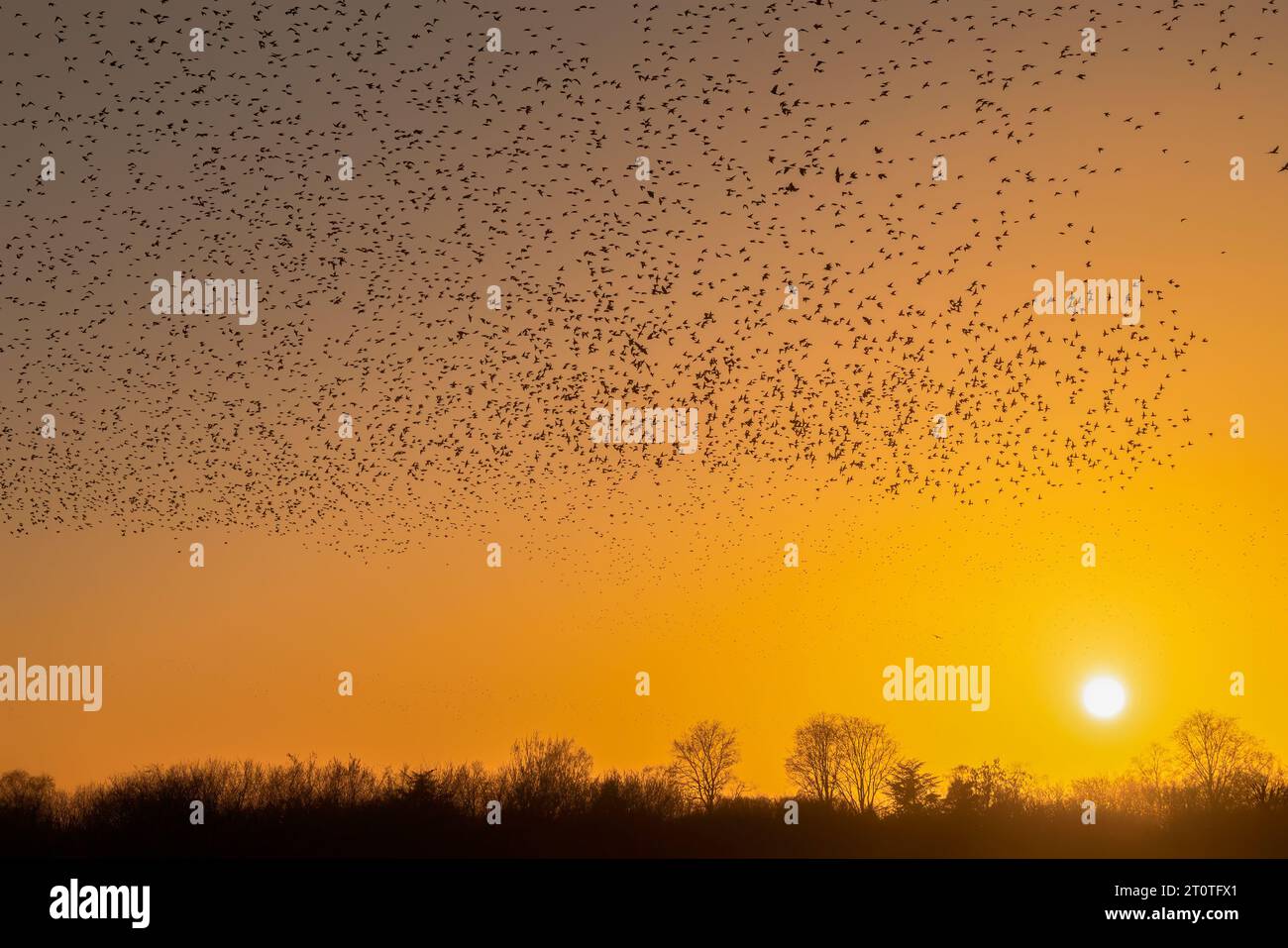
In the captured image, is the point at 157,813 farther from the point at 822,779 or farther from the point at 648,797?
the point at 822,779

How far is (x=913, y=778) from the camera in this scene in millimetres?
68562

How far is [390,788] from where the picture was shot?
64.5 metres
